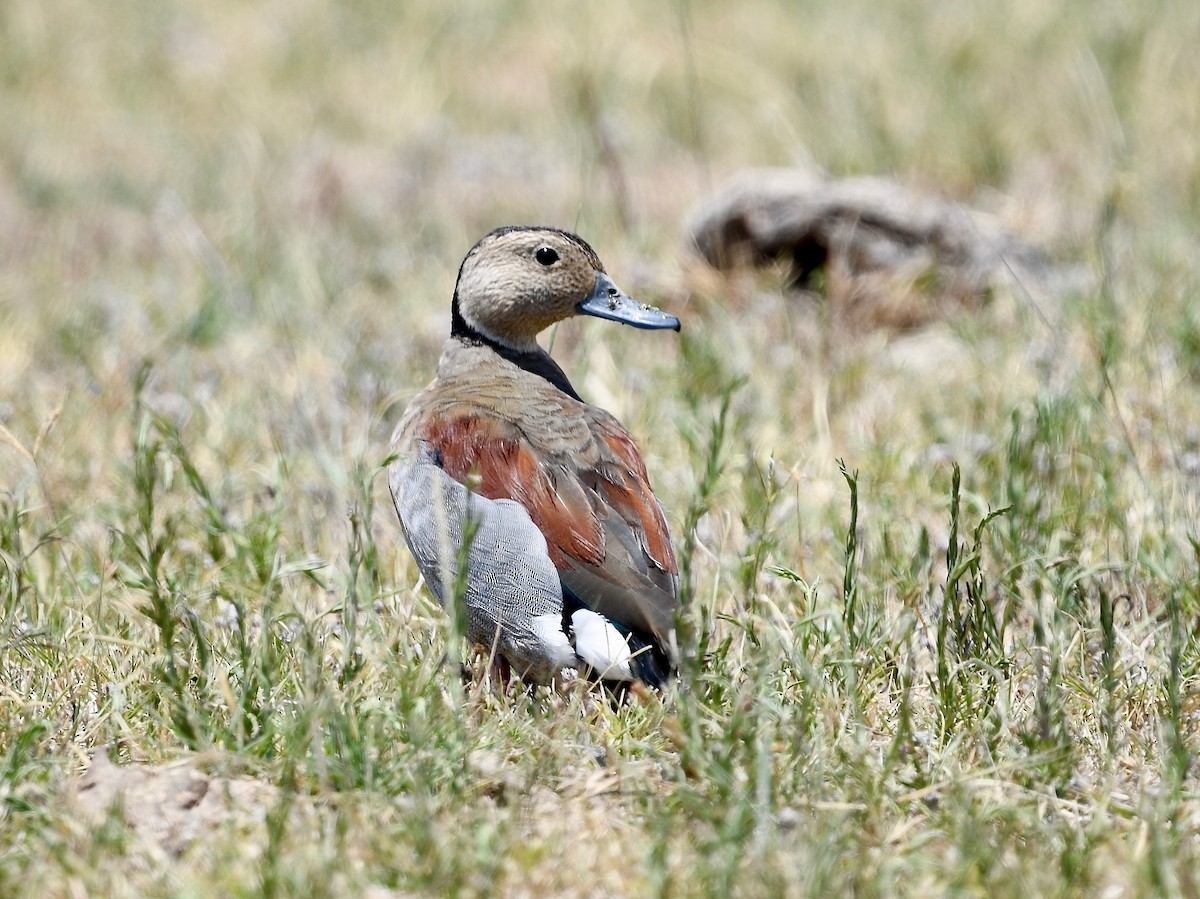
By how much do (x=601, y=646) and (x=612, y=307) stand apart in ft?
3.82

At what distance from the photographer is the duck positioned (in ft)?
10.4

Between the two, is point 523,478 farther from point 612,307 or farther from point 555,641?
point 612,307

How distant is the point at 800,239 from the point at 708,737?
147 inches

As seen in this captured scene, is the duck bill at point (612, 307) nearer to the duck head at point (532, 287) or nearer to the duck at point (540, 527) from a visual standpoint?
the duck head at point (532, 287)

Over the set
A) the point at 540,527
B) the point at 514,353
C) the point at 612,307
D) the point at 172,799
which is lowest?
the point at 172,799

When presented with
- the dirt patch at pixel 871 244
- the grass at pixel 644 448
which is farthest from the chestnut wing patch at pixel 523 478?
the dirt patch at pixel 871 244

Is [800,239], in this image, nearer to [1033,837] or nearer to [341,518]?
[341,518]

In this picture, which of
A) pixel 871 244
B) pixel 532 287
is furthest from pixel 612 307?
pixel 871 244

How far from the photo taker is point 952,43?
27.5 feet

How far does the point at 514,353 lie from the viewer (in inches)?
159

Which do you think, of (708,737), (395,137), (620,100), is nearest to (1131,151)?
(620,100)

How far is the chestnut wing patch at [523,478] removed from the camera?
3.29 m

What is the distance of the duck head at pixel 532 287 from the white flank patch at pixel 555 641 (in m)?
0.97

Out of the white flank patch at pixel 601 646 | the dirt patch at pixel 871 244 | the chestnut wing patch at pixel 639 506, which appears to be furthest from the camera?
the dirt patch at pixel 871 244
